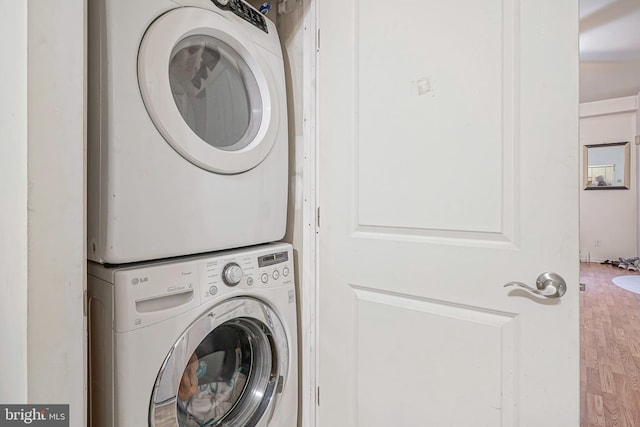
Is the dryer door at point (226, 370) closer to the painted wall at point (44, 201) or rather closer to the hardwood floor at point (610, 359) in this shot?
the painted wall at point (44, 201)

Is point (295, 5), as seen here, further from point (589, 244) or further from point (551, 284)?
point (589, 244)

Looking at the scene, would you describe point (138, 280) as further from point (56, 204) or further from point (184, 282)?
point (56, 204)

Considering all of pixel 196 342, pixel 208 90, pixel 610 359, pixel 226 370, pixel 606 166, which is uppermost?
pixel 606 166

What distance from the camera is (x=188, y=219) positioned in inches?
38.3

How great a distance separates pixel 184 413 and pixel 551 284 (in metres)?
1.12

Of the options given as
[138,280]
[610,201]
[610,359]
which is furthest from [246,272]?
[610,201]

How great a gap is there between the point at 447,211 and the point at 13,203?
106cm

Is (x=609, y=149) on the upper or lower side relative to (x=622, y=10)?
lower

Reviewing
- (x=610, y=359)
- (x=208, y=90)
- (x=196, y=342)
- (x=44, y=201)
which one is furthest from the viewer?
(x=610, y=359)

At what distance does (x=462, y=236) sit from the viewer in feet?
3.35

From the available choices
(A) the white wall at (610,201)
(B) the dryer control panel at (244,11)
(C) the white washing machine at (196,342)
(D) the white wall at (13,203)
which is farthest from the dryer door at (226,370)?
(A) the white wall at (610,201)

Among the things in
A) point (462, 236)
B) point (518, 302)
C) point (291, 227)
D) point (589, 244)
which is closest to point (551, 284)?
point (518, 302)

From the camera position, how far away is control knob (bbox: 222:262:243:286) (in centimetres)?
104

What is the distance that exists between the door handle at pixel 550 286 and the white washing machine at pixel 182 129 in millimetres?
860
